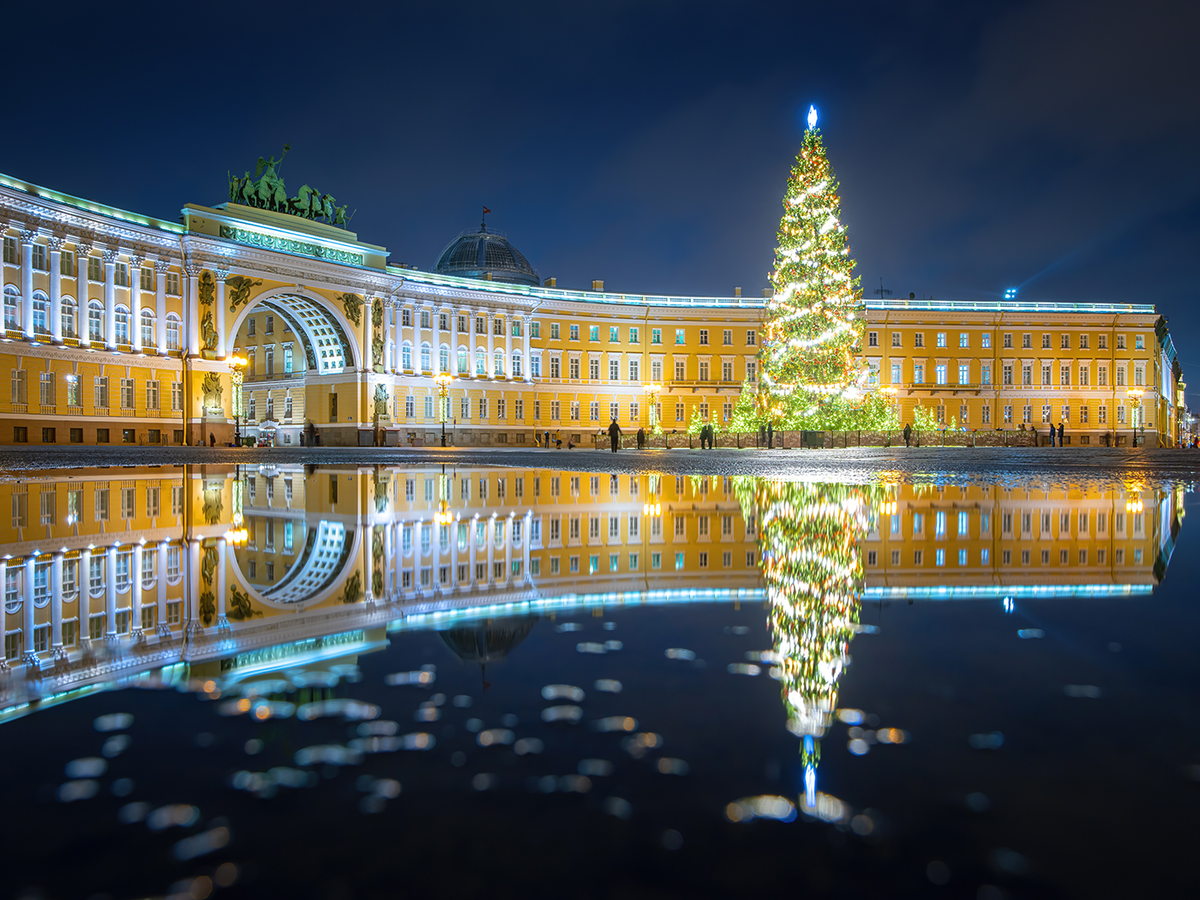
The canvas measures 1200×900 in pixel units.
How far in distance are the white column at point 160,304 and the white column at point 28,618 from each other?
4072 cm

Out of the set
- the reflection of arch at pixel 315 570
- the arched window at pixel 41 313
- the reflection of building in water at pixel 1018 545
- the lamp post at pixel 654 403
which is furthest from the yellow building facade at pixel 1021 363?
the reflection of arch at pixel 315 570

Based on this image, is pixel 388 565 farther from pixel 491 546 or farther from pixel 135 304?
pixel 135 304

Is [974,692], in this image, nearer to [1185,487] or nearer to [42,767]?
[42,767]

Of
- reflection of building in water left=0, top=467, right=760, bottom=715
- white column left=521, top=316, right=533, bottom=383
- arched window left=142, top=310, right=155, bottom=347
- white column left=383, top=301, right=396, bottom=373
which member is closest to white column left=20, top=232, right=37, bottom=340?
arched window left=142, top=310, right=155, bottom=347

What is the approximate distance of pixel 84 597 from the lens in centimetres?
211

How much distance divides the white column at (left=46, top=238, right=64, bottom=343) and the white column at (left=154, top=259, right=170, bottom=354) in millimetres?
4049

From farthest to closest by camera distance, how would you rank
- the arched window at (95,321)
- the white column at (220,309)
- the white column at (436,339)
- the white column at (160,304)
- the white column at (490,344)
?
the white column at (490,344) < the white column at (436,339) < the white column at (220,309) < the white column at (160,304) < the arched window at (95,321)

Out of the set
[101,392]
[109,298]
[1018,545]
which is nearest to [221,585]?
[1018,545]

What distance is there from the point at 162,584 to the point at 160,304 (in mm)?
41817

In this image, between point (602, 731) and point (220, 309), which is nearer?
point (602, 731)

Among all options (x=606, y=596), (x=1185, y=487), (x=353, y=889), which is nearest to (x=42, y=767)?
(x=353, y=889)

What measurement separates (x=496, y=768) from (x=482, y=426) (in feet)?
180

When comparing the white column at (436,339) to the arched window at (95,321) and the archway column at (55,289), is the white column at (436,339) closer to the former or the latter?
the arched window at (95,321)

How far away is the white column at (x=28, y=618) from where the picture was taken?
4.78ft
